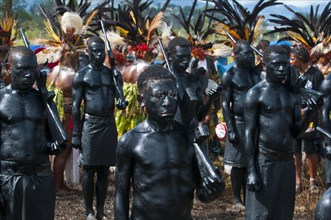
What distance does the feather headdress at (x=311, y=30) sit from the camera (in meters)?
9.66

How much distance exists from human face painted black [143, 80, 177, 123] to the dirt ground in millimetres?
4132

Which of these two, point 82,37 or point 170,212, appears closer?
point 170,212

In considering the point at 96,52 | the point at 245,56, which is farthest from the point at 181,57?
the point at 245,56

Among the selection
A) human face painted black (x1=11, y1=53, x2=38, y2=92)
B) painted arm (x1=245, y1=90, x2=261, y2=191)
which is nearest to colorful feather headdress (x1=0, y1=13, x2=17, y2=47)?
human face painted black (x1=11, y1=53, x2=38, y2=92)

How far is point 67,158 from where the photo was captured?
31.6ft

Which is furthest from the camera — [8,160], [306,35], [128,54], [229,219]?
[128,54]

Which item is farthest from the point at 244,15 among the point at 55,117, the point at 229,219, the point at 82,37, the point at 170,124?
the point at 170,124

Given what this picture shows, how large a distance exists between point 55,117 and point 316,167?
15.7ft

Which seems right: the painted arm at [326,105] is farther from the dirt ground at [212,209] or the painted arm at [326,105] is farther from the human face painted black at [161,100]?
the human face painted black at [161,100]

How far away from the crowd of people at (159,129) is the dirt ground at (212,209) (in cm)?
17

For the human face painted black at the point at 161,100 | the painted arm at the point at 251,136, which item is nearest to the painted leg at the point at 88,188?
the painted arm at the point at 251,136

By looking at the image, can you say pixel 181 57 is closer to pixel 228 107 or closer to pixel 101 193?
pixel 228 107

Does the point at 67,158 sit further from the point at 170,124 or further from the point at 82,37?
the point at 170,124

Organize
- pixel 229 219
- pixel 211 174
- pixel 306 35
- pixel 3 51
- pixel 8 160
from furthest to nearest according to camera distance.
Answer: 1. pixel 306 35
2. pixel 3 51
3. pixel 229 219
4. pixel 8 160
5. pixel 211 174
